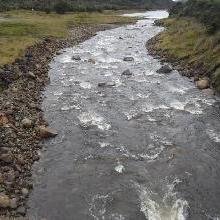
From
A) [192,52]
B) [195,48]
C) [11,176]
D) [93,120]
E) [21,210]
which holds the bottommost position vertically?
[192,52]

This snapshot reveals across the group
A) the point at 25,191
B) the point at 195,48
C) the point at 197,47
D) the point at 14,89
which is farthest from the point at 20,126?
the point at 197,47

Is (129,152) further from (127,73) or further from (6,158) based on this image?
(127,73)

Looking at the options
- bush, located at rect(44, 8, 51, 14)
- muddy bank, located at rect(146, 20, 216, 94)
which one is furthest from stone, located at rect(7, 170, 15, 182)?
bush, located at rect(44, 8, 51, 14)

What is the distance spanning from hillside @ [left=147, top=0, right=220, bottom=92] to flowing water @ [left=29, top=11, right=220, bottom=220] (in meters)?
2.81

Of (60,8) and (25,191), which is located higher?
(25,191)

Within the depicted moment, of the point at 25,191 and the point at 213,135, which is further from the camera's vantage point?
the point at 213,135

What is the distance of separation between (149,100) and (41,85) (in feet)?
42.6

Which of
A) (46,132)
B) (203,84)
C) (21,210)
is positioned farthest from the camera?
(203,84)

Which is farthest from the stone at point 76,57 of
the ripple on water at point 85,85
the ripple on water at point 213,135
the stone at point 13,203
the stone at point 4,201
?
the stone at point 13,203

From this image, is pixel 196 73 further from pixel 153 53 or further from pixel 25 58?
pixel 25 58

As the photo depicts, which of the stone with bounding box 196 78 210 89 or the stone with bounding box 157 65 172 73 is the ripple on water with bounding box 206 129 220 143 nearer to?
the stone with bounding box 196 78 210 89

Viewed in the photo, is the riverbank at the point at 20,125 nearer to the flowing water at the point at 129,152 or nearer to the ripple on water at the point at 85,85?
the flowing water at the point at 129,152

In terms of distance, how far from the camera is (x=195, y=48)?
59625mm

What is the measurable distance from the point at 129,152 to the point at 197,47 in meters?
34.5
